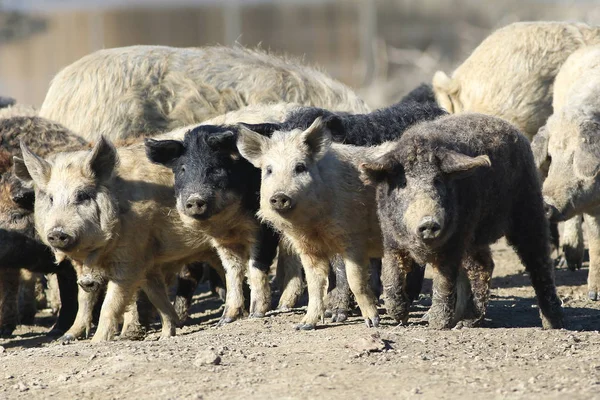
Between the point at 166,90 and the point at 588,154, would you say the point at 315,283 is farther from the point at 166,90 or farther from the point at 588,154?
the point at 166,90

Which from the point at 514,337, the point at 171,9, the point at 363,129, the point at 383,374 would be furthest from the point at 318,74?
the point at 171,9

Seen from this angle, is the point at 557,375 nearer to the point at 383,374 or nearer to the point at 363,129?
the point at 383,374

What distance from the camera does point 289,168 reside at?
7.32 m

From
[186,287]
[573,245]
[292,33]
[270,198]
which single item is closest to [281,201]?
[270,198]

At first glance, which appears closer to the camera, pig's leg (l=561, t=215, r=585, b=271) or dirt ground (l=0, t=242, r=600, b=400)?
dirt ground (l=0, t=242, r=600, b=400)

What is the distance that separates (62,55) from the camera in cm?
1998

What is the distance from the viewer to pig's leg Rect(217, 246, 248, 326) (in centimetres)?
844

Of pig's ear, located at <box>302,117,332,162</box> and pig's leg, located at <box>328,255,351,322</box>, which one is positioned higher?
pig's ear, located at <box>302,117,332,162</box>

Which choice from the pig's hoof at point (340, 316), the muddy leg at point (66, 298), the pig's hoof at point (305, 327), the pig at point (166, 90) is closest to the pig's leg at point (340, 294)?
the pig's hoof at point (340, 316)

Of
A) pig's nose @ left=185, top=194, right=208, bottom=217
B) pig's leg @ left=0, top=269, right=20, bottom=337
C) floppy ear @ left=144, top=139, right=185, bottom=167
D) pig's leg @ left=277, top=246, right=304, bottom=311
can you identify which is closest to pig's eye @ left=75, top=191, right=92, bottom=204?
floppy ear @ left=144, top=139, right=185, bottom=167

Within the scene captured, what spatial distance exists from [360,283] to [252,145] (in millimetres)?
1143

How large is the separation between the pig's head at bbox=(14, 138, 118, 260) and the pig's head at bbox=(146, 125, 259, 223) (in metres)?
0.37

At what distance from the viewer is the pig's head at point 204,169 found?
7867 millimetres

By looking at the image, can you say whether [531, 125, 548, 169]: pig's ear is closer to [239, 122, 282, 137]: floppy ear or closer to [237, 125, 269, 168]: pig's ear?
[239, 122, 282, 137]: floppy ear
